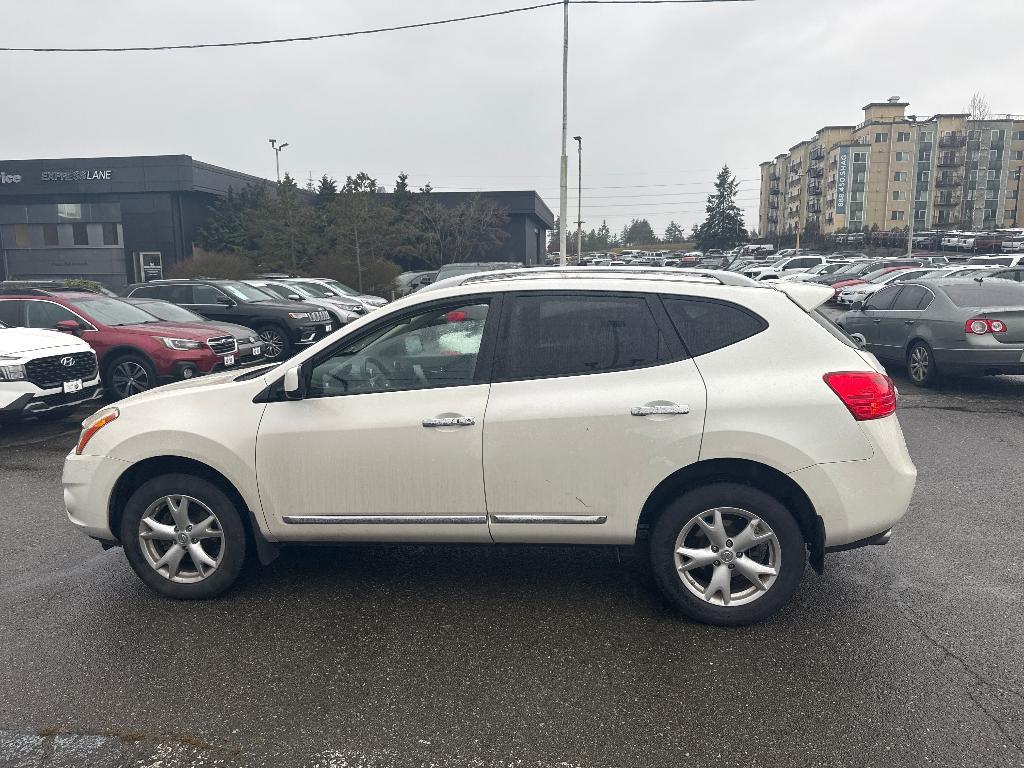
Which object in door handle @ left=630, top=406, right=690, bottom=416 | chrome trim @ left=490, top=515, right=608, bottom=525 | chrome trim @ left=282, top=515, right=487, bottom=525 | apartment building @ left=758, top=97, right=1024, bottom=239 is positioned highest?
apartment building @ left=758, top=97, right=1024, bottom=239

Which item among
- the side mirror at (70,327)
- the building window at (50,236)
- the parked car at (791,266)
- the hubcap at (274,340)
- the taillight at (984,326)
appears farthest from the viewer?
the building window at (50,236)

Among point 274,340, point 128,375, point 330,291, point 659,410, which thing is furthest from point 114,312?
point 330,291

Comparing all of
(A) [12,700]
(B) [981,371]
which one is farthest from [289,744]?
(B) [981,371]

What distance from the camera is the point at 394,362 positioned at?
4.02 meters

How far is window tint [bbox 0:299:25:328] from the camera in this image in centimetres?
1100

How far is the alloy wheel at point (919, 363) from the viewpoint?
10680mm

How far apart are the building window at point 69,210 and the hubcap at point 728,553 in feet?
161

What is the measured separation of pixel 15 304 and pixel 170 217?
3509cm

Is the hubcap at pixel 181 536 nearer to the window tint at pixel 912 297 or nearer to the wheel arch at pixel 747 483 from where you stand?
the wheel arch at pixel 747 483

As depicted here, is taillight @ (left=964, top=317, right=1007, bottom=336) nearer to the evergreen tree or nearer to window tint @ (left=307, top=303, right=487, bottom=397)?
window tint @ (left=307, top=303, right=487, bottom=397)

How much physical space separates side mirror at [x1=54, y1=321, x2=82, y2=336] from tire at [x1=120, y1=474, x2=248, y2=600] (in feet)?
25.2

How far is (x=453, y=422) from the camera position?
12.5 ft

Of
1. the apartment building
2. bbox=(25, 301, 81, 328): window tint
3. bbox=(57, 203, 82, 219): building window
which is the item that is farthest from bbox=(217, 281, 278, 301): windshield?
the apartment building

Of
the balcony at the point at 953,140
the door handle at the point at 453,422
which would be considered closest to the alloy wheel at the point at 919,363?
the door handle at the point at 453,422
